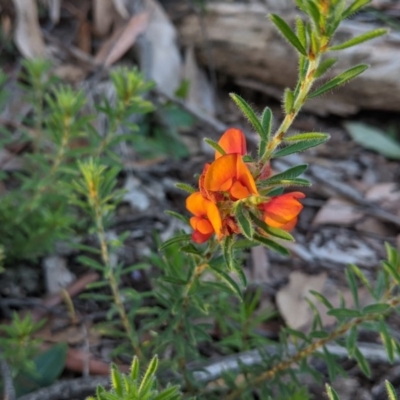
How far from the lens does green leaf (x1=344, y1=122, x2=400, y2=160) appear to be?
4191 mm

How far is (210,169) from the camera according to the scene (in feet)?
4.47

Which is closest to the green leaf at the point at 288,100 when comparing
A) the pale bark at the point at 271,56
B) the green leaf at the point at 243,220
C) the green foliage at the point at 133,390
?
the green leaf at the point at 243,220

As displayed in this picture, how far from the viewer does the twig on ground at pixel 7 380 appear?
2078mm

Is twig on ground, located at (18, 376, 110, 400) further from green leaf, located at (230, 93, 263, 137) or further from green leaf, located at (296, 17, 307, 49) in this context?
green leaf, located at (296, 17, 307, 49)

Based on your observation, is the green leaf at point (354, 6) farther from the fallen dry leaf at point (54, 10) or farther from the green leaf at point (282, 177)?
the fallen dry leaf at point (54, 10)

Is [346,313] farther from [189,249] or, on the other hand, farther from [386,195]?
[386,195]

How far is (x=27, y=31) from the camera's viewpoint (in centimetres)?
395

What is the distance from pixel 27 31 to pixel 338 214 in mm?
2343

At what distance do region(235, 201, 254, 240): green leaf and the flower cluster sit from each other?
0.4 inches

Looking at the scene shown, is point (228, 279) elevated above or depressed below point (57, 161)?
above

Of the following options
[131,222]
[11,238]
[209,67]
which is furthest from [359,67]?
[209,67]

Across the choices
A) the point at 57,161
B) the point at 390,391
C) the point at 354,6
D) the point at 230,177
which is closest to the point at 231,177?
the point at 230,177

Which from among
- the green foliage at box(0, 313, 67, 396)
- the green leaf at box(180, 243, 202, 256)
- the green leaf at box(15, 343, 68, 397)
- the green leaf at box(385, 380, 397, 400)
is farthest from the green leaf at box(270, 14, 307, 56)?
the green leaf at box(15, 343, 68, 397)

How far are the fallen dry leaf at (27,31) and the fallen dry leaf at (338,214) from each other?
80.9 inches
